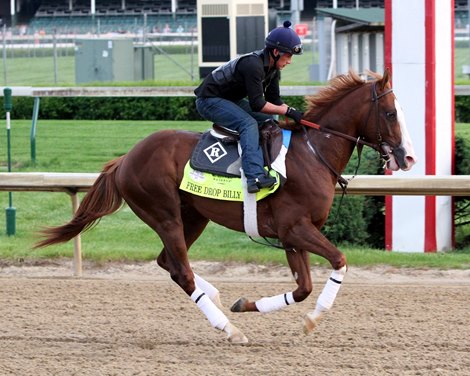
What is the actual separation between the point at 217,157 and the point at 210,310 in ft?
3.21

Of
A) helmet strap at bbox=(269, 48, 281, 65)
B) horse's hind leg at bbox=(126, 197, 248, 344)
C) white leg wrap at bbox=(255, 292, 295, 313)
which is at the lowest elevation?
white leg wrap at bbox=(255, 292, 295, 313)

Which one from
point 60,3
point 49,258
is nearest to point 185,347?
point 49,258

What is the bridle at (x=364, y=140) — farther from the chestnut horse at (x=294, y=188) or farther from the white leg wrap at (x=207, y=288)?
the white leg wrap at (x=207, y=288)

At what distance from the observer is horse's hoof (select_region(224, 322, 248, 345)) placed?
20.7ft

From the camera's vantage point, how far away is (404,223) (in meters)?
9.80

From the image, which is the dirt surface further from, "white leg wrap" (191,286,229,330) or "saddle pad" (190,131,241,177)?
"saddle pad" (190,131,241,177)

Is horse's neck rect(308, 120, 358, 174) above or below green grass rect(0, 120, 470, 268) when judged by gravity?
above

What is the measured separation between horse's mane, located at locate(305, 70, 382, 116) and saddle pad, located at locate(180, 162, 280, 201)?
2.27ft

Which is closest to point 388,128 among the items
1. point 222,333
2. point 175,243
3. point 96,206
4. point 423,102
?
point 175,243

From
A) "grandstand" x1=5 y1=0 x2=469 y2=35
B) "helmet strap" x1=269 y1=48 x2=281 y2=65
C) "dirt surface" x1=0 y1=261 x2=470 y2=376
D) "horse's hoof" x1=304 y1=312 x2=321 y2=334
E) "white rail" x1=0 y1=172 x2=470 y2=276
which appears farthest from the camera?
"grandstand" x1=5 y1=0 x2=469 y2=35

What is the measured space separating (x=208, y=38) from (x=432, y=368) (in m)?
17.4

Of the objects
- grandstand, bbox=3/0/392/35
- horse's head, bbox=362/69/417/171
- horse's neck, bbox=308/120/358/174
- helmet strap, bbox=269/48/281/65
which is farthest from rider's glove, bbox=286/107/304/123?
grandstand, bbox=3/0/392/35

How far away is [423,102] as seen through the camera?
978 cm

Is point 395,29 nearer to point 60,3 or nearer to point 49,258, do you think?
point 49,258
